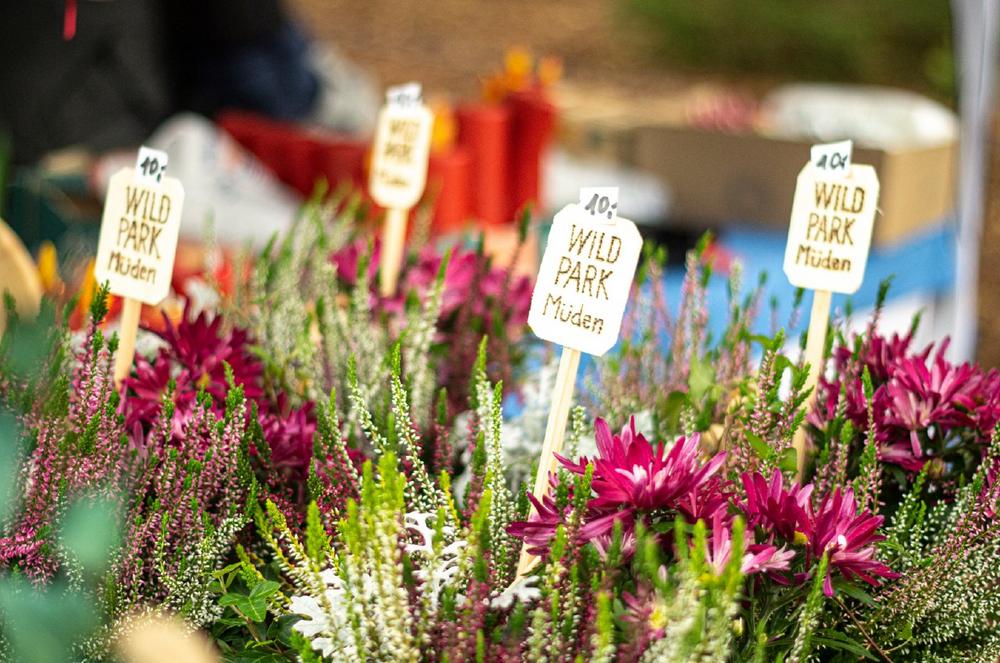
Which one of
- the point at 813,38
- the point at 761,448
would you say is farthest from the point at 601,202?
the point at 813,38

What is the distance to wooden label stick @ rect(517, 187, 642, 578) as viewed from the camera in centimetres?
79

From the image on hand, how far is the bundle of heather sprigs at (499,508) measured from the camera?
639 mm

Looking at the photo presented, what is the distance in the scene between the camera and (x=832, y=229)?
0.92 meters

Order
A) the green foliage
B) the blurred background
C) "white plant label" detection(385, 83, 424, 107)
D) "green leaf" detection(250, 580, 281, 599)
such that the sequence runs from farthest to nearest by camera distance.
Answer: the green foliage → the blurred background → "white plant label" detection(385, 83, 424, 107) → "green leaf" detection(250, 580, 281, 599)

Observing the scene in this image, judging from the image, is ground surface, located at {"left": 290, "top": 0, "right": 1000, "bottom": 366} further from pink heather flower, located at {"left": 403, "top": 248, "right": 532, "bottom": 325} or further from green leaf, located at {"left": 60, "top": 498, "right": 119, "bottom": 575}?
green leaf, located at {"left": 60, "top": 498, "right": 119, "bottom": 575}

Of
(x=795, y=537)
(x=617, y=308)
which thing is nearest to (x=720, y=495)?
(x=795, y=537)

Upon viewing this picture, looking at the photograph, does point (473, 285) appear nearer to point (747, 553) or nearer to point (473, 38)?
point (747, 553)

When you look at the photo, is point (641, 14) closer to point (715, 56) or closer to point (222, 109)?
point (715, 56)

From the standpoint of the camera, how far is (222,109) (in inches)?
126

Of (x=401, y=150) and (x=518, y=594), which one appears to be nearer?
(x=518, y=594)

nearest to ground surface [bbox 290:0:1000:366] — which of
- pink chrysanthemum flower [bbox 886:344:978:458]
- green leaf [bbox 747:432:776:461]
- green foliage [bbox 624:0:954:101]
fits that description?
green foliage [bbox 624:0:954:101]

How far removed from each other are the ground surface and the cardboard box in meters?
5.35

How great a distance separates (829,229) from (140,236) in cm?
61

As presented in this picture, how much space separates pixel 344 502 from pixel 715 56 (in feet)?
28.1
